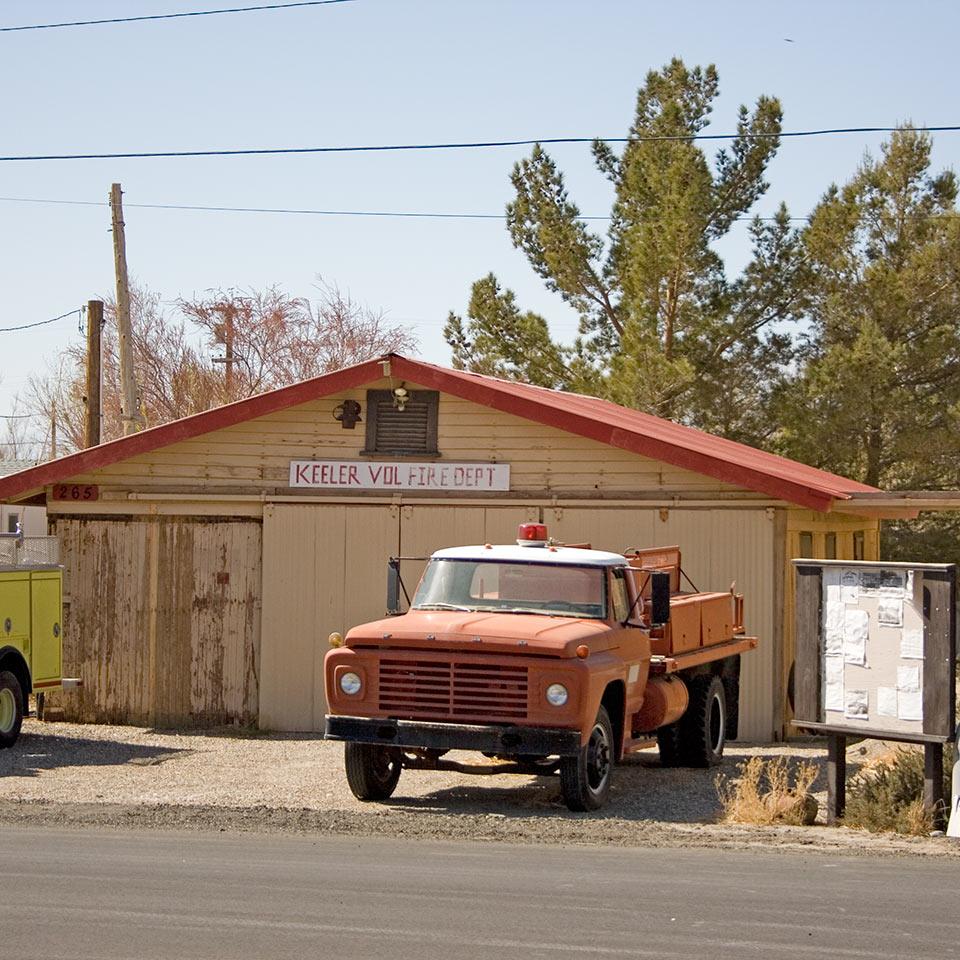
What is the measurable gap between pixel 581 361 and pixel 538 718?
2335cm

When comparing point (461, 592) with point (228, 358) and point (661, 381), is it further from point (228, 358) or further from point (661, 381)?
point (228, 358)

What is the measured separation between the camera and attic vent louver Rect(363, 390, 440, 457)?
1838cm

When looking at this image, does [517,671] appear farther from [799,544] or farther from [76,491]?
[76,491]

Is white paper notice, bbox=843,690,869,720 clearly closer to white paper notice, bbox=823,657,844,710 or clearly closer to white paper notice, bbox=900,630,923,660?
white paper notice, bbox=823,657,844,710

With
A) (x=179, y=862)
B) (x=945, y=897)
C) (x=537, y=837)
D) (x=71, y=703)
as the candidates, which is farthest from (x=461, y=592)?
(x=71, y=703)

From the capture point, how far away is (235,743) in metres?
17.3

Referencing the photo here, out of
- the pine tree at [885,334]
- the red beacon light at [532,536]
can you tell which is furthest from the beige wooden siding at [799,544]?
the pine tree at [885,334]

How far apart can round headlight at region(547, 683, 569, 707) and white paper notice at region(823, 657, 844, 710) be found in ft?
6.67

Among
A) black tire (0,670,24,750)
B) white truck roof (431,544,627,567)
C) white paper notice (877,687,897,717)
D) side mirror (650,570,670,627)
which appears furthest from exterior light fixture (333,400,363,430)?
white paper notice (877,687,897,717)

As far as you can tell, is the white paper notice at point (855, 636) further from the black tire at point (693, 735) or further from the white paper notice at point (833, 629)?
the black tire at point (693, 735)

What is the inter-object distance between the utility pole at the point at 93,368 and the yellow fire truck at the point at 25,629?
8.90 meters

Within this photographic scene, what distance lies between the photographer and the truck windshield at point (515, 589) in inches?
511

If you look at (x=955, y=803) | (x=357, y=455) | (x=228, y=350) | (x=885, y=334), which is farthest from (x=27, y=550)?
(x=228, y=350)

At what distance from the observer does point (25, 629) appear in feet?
54.7
